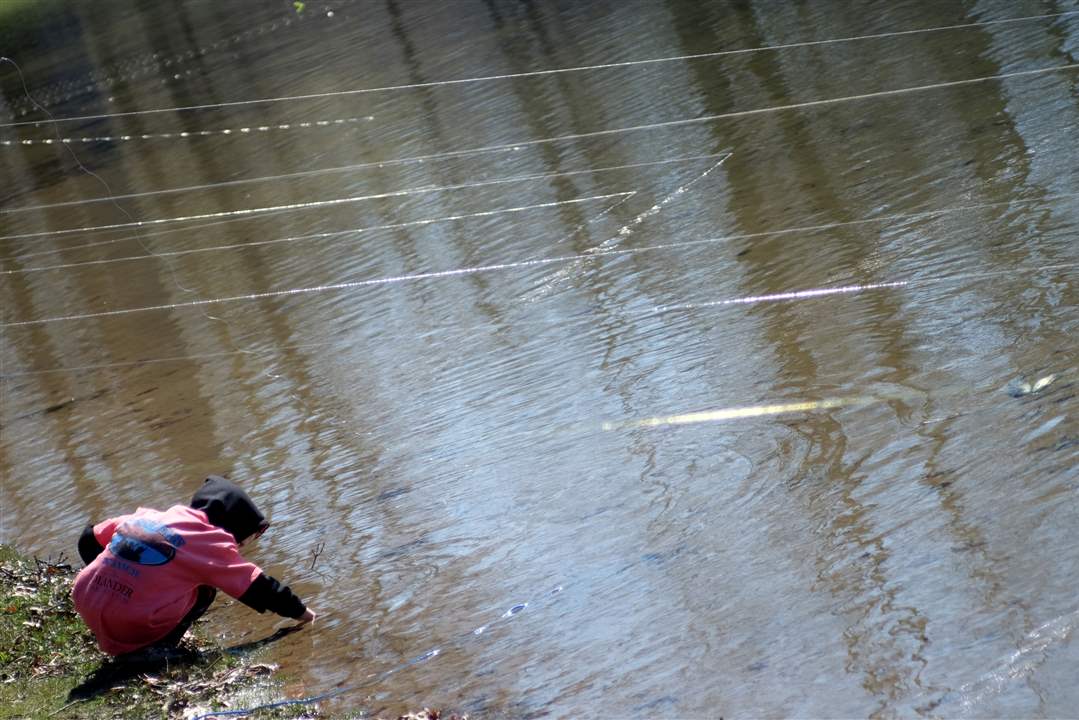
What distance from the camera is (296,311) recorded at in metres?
11.2

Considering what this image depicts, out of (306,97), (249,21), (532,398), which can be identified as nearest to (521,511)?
(532,398)

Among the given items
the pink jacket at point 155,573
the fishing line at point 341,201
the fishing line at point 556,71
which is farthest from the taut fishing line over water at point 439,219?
the fishing line at point 556,71

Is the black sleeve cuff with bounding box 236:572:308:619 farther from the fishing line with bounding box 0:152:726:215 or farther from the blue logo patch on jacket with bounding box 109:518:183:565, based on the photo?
the fishing line with bounding box 0:152:726:215

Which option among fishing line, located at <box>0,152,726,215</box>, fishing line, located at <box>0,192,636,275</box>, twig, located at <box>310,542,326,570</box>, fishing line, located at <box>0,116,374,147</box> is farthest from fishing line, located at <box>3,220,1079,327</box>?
fishing line, located at <box>0,116,374,147</box>

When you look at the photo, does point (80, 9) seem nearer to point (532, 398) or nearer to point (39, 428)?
point (39, 428)

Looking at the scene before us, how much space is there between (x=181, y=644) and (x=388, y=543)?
1.19m

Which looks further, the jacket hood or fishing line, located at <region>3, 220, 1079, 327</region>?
fishing line, located at <region>3, 220, 1079, 327</region>

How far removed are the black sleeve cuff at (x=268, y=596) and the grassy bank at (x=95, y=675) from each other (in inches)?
9.9

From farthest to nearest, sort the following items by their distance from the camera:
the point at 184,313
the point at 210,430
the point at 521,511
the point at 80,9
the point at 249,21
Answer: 1. the point at 80,9
2. the point at 249,21
3. the point at 184,313
4. the point at 210,430
5. the point at 521,511

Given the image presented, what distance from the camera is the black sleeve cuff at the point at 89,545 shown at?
6.52 m

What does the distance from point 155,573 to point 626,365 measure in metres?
3.30

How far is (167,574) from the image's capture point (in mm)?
6109

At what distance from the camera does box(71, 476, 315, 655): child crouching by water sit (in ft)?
20.0

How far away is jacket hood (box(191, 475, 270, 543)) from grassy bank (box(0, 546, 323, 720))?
0.57 meters
